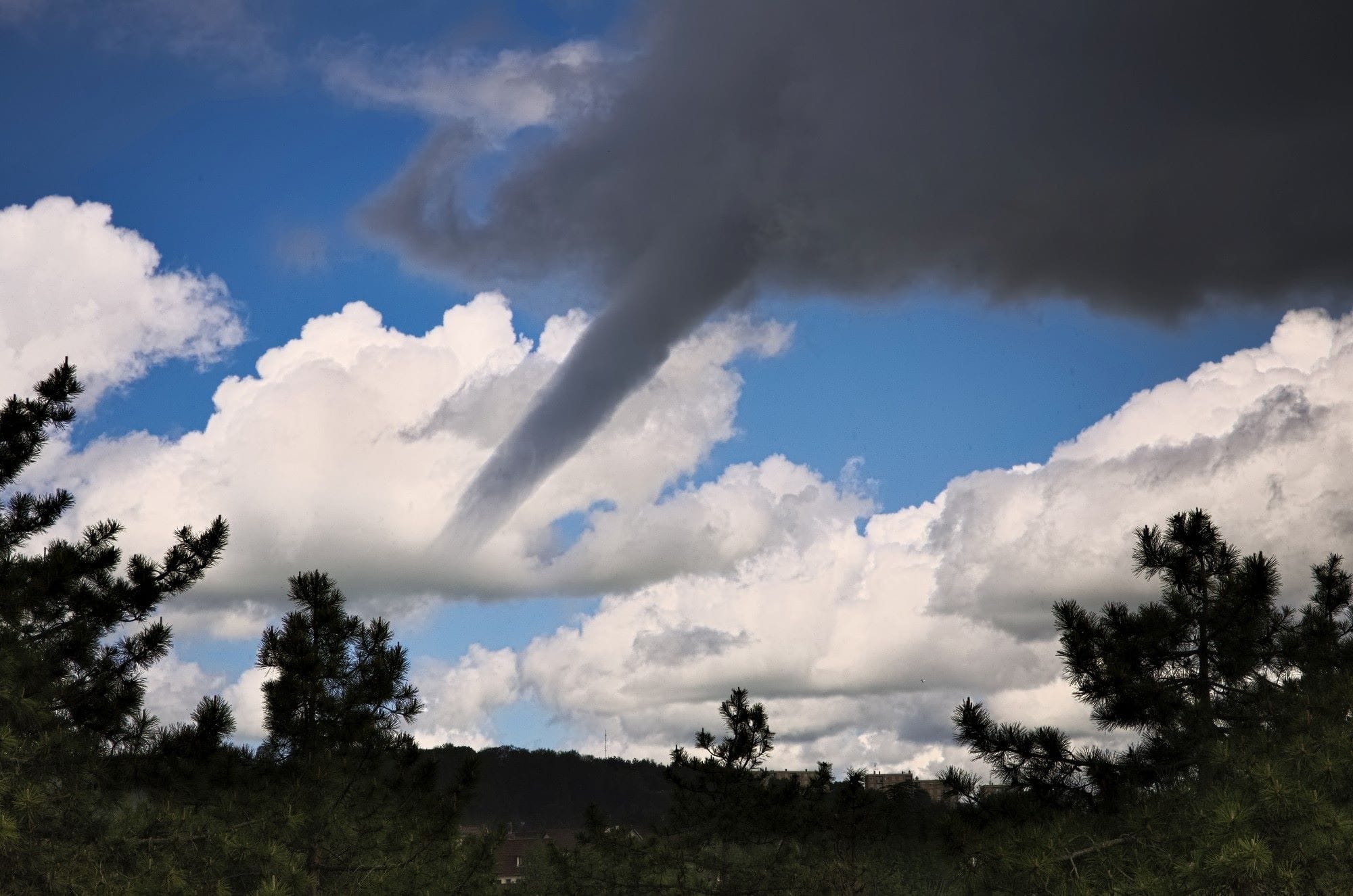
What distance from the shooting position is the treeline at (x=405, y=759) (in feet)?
37.9

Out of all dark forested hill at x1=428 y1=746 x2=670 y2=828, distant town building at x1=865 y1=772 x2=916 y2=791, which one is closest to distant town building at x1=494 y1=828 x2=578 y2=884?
dark forested hill at x1=428 y1=746 x2=670 y2=828

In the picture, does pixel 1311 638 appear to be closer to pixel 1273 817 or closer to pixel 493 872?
pixel 1273 817

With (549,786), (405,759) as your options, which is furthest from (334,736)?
(549,786)

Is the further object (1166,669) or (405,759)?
(405,759)

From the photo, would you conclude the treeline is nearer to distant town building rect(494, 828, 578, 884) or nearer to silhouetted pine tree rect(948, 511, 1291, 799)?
silhouetted pine tree rect(948, 511, 1291, 799)

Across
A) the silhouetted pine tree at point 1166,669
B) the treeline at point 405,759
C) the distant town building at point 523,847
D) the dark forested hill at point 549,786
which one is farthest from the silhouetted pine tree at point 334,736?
the dark forested hill at point 549,786

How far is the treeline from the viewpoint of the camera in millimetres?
11562

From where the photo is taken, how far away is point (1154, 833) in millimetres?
12320

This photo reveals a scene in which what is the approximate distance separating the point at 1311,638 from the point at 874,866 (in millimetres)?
23523

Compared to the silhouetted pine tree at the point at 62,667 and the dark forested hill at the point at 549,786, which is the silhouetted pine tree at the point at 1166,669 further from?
the dark forested hill at the point at 549,786

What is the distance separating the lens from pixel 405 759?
20484 millimetres

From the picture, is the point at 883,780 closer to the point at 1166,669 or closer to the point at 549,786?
the point at 1166,669

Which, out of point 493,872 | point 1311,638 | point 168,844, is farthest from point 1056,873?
point 493,872

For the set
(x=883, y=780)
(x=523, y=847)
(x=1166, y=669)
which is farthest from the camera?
(x=523, y=847)
